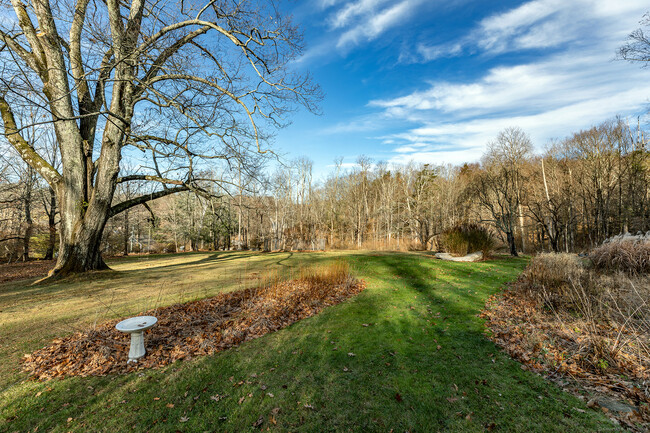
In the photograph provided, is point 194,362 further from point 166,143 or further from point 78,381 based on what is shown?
point 166,143

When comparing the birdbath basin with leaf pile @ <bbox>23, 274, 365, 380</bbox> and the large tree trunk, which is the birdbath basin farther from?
the large tree trunk

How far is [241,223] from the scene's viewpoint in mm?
31797

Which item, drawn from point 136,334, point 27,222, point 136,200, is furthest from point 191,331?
point 27,222

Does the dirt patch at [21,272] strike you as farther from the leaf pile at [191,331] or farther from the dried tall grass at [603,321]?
the dried tall grass at [603,321]

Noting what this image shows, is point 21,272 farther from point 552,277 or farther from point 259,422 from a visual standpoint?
point 552,277

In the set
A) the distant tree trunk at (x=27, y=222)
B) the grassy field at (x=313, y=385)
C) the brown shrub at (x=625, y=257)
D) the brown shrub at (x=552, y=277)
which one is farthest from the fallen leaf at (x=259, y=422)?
the distant tree trunk at (x=27, y=222)

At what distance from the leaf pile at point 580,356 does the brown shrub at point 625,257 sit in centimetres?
440

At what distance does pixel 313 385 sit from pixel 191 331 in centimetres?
264

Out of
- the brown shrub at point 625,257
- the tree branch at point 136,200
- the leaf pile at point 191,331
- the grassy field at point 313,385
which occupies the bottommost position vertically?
the grassy field at point 313,385

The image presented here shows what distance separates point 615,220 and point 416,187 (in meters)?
16.5

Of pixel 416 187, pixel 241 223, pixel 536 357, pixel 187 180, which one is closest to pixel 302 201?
pixel 241 223

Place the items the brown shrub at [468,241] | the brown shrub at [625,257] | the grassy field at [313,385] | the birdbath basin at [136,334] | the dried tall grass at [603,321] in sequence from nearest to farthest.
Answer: the grassy field at [313,385] < the dried tall grass at [603,321] < the birdbath basin at [136,334] < the brown shrub at [625,257] < the brown shrub at [468,241]

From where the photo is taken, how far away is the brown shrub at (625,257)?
7.28 m

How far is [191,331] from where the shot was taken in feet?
15.5
